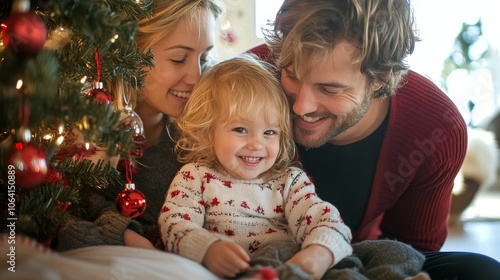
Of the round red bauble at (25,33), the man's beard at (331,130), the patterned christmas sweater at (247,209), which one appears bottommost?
the patterned christmas sweater at (247,209)

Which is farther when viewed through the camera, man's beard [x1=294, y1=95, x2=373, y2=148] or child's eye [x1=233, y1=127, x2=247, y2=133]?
man's beard [x1=294, y1=95, x2=373, y2=148]

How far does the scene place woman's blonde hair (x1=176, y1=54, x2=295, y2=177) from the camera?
4.49 feet

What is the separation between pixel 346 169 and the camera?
168cm

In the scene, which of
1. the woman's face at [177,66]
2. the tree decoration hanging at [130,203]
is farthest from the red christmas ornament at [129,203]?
the woman's face at [177,66]

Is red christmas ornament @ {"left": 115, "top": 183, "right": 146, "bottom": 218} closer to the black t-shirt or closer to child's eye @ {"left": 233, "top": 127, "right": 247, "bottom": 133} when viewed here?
child's eye @ {"left": 233, "top": 127, "right": 247, "bottom": 133}

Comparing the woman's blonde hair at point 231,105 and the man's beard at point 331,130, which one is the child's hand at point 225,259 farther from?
the man's beard at point 331,130

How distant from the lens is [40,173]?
90cm

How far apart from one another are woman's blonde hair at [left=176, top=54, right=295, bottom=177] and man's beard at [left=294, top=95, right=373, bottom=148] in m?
0.04

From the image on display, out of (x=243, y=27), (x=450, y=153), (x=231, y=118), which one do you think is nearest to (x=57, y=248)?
(x=231, y=118)

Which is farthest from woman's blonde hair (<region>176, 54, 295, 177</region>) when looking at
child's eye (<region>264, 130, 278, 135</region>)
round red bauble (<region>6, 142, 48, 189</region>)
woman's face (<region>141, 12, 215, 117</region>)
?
round red bauble (<region>6, 142, 48, 189</region>)

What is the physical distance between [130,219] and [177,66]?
1.40 feet

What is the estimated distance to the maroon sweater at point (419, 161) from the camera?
5.34 feet

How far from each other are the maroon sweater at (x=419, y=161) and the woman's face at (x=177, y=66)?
0.20 m

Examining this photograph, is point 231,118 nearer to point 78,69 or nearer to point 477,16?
point 78,69
